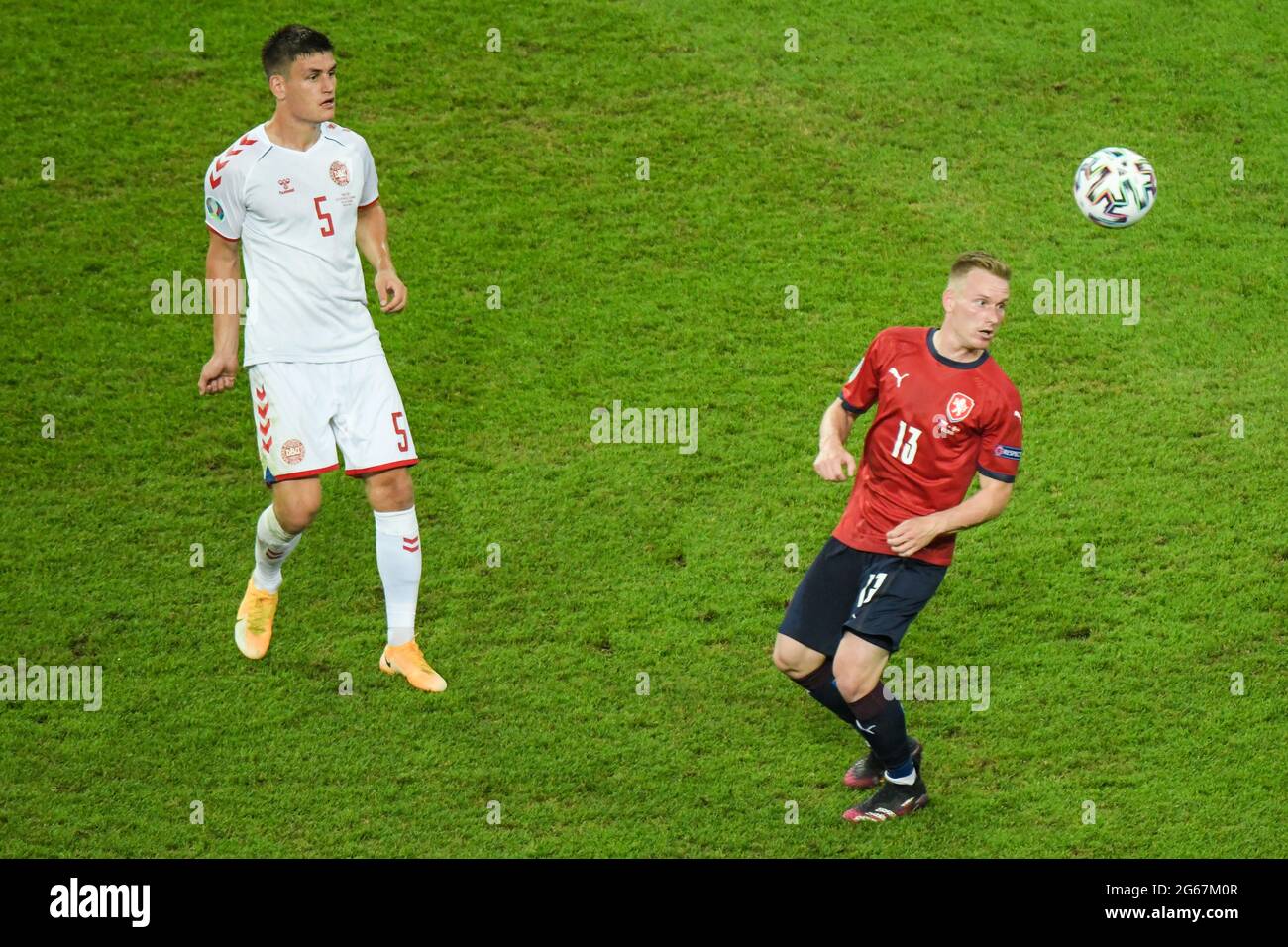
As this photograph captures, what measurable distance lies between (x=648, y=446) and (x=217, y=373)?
2.89 meters

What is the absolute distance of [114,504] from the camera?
871cm

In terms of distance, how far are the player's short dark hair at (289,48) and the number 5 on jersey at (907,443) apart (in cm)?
286

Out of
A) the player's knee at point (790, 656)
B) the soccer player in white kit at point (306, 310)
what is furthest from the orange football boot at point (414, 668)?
the player's knee at point (790, 656)

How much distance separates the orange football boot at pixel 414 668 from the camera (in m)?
7.35

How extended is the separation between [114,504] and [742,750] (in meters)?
3.87

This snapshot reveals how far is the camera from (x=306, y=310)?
22.7 ft

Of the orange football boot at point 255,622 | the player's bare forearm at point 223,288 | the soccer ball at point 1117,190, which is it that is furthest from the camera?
the soccer ball at point 1117,190

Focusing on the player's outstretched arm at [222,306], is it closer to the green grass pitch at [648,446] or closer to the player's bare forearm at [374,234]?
the player's bare forearm at [374,234]

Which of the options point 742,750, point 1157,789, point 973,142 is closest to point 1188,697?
point 1157,789

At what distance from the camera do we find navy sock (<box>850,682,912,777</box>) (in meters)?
6.43

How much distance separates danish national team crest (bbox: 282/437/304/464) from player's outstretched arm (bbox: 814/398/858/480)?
229 centimetres

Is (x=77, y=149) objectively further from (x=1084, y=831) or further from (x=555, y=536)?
(x=1084, y=831)

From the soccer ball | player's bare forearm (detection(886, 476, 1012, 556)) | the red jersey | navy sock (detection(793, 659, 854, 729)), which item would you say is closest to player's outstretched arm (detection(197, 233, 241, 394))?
the red jersey

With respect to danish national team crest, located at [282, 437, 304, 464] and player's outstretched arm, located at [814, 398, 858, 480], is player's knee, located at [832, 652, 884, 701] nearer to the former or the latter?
player's outstretched arm, located at [814, 398, 858, 480]
